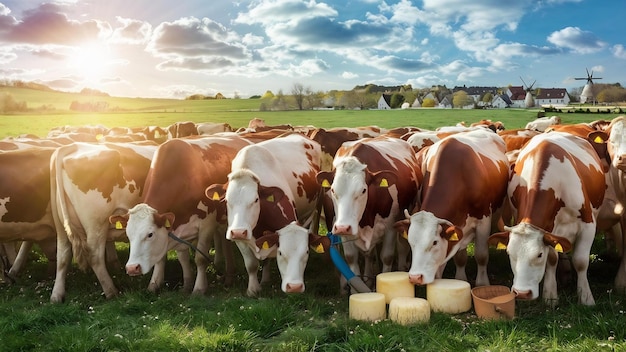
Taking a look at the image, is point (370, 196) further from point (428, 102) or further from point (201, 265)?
point (428, 102)

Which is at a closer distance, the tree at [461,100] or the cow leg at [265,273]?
the cow leg at [265,273]

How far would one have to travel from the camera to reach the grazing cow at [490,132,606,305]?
6.44 meters

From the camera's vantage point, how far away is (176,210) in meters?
8.13

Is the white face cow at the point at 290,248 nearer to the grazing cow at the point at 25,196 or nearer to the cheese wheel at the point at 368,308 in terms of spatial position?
the cheese wheel at the point at 368,308

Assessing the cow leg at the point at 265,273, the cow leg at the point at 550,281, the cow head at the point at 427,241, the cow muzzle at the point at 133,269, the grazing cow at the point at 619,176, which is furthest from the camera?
the cow leg at the point at 265,273

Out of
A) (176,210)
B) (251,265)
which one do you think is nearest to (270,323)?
(251,265)

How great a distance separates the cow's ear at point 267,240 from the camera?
282 inches

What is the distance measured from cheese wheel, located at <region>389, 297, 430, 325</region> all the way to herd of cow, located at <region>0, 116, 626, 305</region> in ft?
1.51

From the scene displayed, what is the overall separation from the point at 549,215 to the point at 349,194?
2.57 m

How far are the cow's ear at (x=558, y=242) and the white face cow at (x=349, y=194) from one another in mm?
2362

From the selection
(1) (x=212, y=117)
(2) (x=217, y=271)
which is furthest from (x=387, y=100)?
(2) (x=217, y=271)

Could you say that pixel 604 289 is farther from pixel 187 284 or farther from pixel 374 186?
pixel 187 284

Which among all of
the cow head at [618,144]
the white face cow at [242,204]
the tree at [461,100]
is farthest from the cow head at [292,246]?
the tree at [461,100]

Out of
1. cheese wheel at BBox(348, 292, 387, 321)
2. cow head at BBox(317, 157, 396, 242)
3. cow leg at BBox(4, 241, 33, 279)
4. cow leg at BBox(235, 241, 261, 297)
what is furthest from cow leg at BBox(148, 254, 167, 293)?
cheese wheel at BBox(348, 292, 387, 321)
